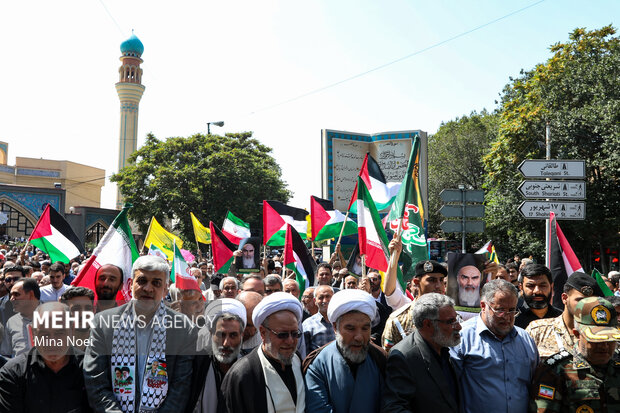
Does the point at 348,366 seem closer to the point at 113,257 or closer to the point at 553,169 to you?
Result: the point at 113,257

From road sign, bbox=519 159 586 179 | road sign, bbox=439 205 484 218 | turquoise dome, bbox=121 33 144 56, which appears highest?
turquoise dome, bbox=121 33 144 56

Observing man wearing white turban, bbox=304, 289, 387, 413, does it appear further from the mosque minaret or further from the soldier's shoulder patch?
the mosque minaret

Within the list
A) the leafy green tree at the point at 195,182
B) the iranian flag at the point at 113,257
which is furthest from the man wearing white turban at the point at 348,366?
the leafy green tree at the point at 195,182

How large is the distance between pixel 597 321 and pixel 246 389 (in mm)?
2031

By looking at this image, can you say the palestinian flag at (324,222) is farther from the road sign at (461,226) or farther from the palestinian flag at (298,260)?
the palestinian flag at (298,260)

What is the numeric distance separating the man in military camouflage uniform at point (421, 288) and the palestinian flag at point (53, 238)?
5.68 m

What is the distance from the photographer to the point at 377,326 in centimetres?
530

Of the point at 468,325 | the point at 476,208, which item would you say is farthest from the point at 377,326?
the point at 476,208

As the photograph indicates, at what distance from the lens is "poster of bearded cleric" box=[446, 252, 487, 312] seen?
470 centimetres

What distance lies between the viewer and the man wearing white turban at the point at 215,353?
3369mm

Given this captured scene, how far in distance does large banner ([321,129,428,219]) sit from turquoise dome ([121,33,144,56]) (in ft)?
157

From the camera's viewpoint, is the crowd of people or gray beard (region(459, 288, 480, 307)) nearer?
the crowd of people

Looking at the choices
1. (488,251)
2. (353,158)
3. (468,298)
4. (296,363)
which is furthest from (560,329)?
(353,158)

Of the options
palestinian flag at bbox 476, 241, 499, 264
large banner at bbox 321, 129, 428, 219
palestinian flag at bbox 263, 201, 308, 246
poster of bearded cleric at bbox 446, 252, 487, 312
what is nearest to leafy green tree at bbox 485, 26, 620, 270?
large banner at bbox 321, 129, 428, 219
